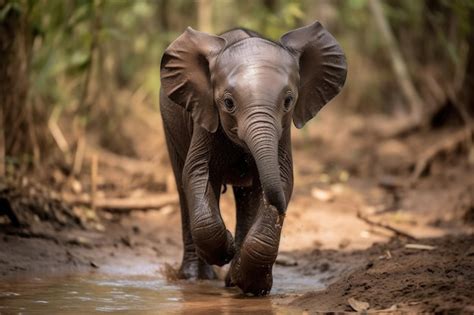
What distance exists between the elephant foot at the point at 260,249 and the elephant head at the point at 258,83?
209 mm

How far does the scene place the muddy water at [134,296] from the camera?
23.1ft

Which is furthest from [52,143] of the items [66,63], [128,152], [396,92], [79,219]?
[396,92]

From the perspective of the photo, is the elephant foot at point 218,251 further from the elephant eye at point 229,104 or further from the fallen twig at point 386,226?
the fallen twig at point 386,226

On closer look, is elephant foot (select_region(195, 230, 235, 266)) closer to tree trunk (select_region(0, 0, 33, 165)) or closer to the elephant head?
the elephant head

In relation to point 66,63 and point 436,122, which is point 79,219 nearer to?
point 66,63

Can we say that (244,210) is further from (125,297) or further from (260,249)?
(125,297)

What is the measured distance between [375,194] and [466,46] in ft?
12.9

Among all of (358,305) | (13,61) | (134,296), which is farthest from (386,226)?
(13,61)

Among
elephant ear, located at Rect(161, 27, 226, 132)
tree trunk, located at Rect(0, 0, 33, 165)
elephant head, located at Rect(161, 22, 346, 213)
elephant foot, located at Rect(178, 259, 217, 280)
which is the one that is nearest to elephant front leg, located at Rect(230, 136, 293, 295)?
elephant head, located at Rect(161, 22, 346, 213)

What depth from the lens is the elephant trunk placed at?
6727 mm

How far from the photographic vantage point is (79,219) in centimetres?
1099

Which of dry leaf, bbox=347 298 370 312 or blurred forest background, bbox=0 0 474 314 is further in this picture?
blurred forest background, bbox=0 0 474 314

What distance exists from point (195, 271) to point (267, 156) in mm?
2871

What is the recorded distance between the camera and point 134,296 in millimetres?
7867
